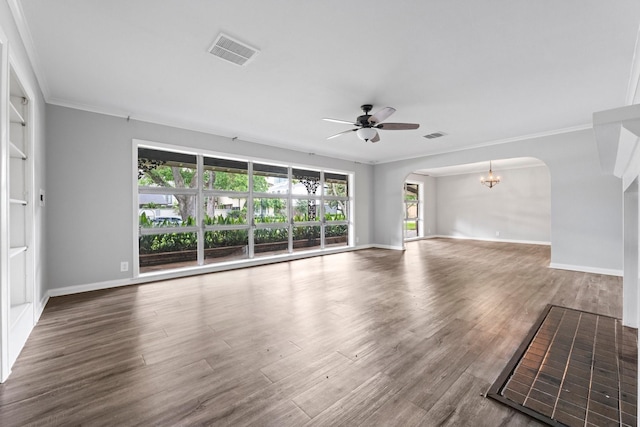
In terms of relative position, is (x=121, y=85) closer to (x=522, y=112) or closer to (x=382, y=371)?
(x=382, y=371)

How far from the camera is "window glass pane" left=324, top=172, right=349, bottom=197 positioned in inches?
299

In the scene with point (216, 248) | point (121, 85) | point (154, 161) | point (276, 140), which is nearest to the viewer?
point (121, 85)

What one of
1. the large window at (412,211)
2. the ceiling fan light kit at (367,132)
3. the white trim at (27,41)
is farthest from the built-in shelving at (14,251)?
the large window at (412,211)

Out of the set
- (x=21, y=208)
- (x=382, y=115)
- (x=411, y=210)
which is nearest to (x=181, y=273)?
(x=21, y=208)

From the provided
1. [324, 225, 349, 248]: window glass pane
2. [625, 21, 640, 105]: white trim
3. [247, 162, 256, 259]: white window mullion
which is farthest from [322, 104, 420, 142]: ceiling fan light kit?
[324, 225, 349, 248]: window glass pane

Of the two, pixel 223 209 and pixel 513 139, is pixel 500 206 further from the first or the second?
pixel 223 209

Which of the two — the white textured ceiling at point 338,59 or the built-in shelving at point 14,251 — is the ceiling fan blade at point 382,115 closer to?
the white textured ceiling at point 338,59

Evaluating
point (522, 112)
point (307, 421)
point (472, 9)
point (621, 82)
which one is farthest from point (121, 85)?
point (621, 82)

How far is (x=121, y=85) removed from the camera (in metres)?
3.43

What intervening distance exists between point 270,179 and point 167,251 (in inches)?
99.5

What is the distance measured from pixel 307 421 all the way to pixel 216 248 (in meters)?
4.52

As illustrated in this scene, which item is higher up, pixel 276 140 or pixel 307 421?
pixel 276 140

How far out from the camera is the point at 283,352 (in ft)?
7.51

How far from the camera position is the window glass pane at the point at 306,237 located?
693 centimetres
